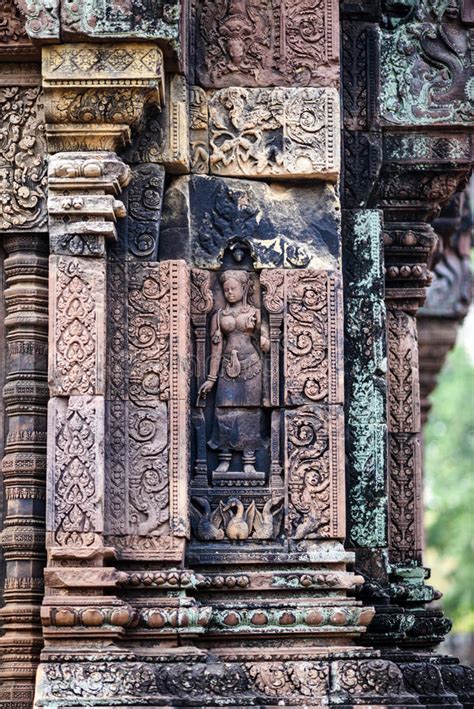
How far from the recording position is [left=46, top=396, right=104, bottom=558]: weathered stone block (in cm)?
1079

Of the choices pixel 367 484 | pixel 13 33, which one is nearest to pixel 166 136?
pixel 13 33

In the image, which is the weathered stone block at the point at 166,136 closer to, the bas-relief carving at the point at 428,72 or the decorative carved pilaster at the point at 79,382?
the decorative carved pilaster at the point at 79,382

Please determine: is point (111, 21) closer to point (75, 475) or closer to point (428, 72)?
point (75, 475)

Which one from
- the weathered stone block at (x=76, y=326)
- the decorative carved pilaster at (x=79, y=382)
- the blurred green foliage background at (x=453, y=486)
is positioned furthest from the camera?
the blurred green foliage background at (x=453, y=486)

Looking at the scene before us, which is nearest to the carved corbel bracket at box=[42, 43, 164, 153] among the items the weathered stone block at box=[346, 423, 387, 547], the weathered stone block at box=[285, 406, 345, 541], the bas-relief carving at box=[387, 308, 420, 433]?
the weathered stone block at box=[285, 406, 345, 541]

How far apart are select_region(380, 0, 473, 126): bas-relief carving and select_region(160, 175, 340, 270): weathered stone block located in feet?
5.87

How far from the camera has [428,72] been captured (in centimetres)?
1334

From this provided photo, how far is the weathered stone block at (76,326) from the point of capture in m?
11.0

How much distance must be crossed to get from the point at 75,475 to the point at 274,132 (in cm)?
263

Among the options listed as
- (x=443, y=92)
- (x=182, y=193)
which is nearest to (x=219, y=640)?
(x=182, y=193)

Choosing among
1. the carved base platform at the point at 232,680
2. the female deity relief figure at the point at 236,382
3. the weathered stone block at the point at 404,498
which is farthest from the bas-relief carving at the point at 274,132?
the carved base platform at the point at 232,680

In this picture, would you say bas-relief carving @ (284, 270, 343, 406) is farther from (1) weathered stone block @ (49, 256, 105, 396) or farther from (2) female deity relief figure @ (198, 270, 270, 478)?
(1) weathered stone block @ (49, 256, 105, 396)

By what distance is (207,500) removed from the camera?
1144cm

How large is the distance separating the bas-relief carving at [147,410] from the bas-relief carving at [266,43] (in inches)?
56.0
